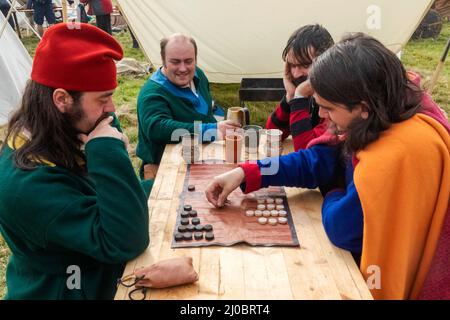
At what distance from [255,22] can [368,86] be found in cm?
438

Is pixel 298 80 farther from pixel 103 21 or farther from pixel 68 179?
pixel 103 21

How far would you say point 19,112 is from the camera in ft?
5.86

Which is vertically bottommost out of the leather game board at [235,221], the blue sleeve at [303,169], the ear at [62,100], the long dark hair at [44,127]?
the leather game board at [235,221]

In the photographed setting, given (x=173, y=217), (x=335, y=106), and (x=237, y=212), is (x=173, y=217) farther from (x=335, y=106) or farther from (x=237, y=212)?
(x=335, y=106)

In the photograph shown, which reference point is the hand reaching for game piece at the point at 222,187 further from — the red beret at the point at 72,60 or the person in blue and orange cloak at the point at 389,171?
the red beret at the point at 72,60

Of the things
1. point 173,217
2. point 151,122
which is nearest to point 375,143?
point 173,217

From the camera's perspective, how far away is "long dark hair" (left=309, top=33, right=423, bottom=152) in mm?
1730

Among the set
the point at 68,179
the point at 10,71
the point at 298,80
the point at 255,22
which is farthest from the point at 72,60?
the point at 10,71

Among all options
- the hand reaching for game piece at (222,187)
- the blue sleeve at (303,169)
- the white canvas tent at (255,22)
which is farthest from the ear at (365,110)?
the white canvas tent at (255,22)

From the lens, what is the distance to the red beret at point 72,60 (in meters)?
1.70

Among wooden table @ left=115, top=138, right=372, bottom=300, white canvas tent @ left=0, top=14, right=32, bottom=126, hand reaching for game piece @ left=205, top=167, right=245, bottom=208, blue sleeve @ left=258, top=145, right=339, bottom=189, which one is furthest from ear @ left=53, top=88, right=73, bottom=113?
white canvas tent @ left=0, top=14, right=32, bottom=126

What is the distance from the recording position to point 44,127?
1.73 meters

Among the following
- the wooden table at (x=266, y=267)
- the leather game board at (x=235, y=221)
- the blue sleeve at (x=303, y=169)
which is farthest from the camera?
the blue sleeve at (x=303, y=169)

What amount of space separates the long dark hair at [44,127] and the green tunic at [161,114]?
4.06 feet
